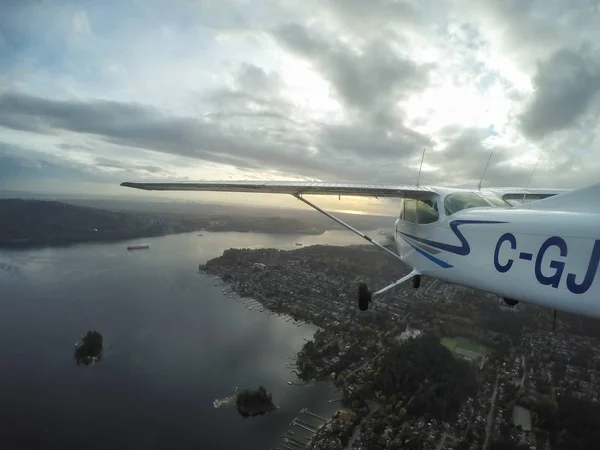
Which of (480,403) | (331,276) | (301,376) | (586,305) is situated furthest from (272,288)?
(586,305)

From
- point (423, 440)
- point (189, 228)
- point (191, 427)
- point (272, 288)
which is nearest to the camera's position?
point (423, 440)

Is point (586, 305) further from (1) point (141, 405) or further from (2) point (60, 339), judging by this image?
(2) point (60, 339)

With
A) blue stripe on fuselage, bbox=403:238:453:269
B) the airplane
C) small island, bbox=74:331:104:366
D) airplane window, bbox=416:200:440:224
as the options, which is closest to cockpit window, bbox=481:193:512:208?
the airplane

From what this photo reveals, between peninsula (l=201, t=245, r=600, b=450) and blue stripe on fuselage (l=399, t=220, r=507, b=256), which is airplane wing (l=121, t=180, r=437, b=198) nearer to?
blue stripe on fuselage (l=399, t=220, r=507, b=256)

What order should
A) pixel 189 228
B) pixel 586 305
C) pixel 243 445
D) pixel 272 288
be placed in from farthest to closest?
1. pixel 189 228
2. pixel 272 288
3. pixel 243 445
4. pixel 586 305

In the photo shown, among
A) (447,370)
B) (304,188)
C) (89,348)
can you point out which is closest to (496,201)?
(304,188)

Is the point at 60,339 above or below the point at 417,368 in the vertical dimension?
below

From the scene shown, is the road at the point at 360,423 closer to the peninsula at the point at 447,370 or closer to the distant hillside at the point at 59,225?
the peninsula at the point at 447,370
